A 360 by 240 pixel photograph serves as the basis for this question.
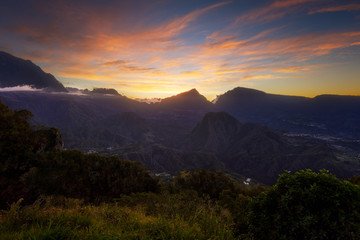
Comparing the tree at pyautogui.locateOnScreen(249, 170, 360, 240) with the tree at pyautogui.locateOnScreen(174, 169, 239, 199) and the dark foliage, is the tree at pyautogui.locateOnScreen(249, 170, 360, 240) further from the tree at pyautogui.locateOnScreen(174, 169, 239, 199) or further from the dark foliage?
the dark foliage

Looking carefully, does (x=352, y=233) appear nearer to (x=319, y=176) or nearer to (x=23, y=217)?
(x=319, y=176)

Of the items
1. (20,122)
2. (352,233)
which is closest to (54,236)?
(352,233)

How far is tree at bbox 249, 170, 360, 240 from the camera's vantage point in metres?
6.27

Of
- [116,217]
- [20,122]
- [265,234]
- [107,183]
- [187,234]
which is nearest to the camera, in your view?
[187,234]

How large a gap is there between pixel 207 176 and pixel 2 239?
21.7m

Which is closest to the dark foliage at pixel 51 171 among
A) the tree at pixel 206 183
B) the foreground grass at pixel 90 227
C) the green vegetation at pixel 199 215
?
the green vegetation at pixel 199 215

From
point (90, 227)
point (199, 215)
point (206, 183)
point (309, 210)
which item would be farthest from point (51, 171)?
point (309, 210)

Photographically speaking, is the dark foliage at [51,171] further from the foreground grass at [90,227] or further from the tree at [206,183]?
the foreground grass at [90,227]

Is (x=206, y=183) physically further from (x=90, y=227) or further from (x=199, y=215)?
(x=90, y=227)

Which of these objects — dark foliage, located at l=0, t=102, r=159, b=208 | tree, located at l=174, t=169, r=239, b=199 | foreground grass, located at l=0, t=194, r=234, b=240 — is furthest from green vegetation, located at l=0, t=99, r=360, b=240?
tree, located at l=174, t=169, r=239, b=199

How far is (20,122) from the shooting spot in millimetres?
25797

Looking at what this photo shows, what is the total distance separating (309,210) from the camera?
6.77m

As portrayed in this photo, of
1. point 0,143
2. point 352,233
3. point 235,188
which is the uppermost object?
point 352,233

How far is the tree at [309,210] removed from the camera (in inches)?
247
